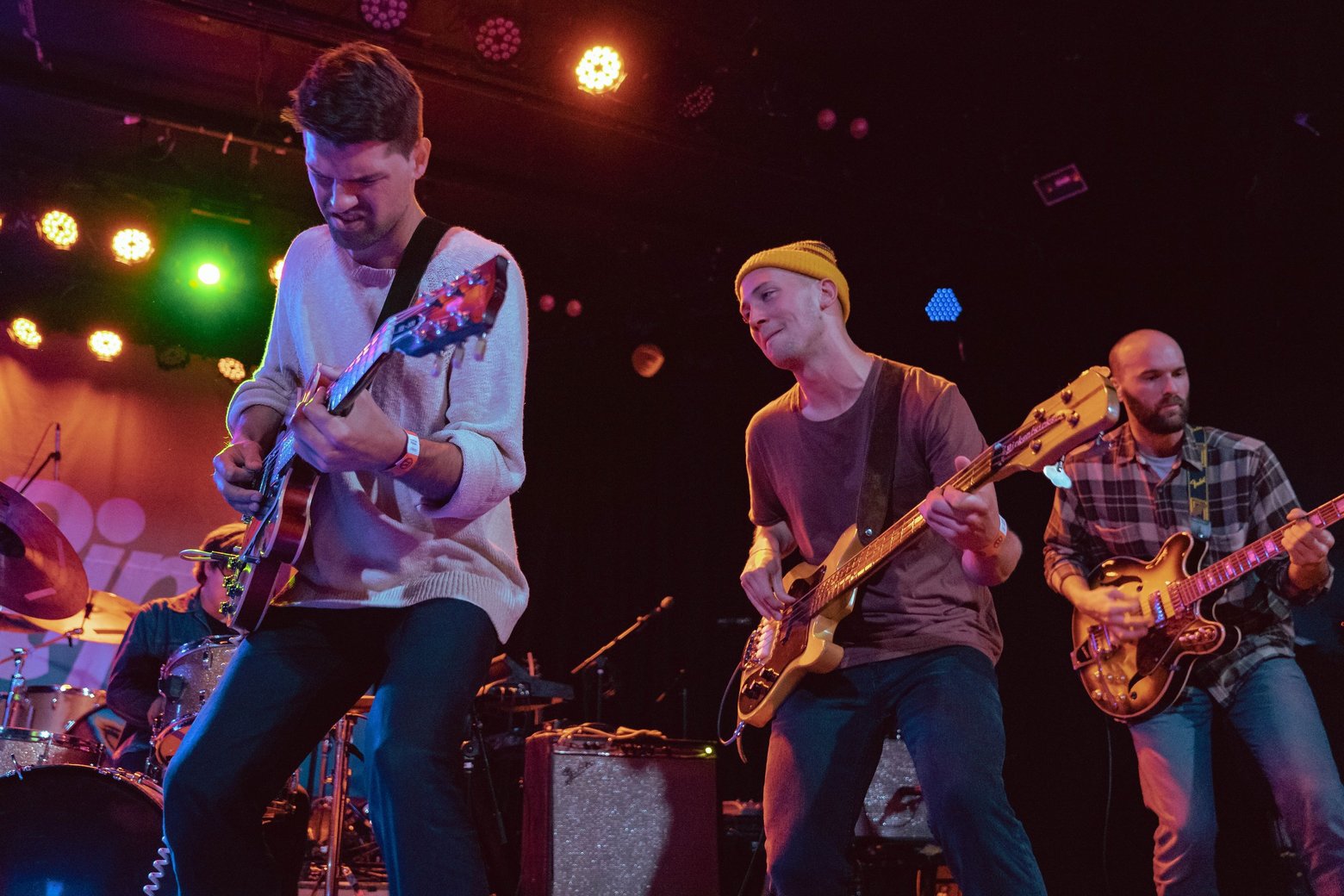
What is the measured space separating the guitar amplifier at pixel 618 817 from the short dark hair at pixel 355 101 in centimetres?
390

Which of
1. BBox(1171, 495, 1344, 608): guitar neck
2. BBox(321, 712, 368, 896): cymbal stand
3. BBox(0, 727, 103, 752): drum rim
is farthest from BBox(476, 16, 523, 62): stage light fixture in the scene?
BBox(1171, 495, 1344, 608): guitar neck

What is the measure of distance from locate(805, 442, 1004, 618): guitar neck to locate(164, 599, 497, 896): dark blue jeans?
1445 mm

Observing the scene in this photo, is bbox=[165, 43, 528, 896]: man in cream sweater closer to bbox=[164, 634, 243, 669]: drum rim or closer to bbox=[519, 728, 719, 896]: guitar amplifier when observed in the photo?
bbox=[164, 634, 243, 669]: drum rim

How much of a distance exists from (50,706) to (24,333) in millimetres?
3688

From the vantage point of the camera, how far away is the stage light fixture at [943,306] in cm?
866

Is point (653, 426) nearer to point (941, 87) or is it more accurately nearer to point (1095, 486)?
point (941, 87)

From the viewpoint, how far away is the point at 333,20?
21.4 feet

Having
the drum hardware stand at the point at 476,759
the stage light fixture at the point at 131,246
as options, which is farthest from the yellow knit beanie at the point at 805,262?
the stage light fixture at the point at 131,246

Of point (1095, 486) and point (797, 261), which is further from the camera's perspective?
point (1095, 486)

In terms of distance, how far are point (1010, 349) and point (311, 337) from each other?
6905 millimetres

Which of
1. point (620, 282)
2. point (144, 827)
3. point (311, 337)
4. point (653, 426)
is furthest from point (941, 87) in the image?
point (144, 827)

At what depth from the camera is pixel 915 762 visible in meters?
2.98

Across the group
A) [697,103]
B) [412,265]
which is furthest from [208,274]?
[412,265]

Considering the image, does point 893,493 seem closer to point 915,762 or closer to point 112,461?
point 915,762
